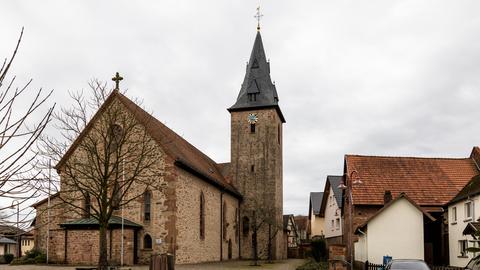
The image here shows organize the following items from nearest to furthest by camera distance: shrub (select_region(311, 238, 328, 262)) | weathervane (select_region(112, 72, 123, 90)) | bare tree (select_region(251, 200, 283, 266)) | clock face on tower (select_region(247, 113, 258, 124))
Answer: weathervane (select_region(112, 72, 123, 90))
shrub (select_region(311, 238, 328, 262))
bare tree (select_region(251, 200, 283, 266))
clock face on tower (select_region(247, 113, 258, 124))

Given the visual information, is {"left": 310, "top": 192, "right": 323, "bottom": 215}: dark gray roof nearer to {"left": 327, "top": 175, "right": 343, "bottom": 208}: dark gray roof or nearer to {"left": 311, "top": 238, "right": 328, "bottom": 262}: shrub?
{"left": 327, "top": 175, "right": 343, "bottom": 208}: dark gray roof

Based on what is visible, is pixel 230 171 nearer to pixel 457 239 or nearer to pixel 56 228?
pixel 56 228

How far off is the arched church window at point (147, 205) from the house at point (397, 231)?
43.0 ft

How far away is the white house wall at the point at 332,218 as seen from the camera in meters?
45.5

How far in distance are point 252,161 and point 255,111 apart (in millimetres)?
4945

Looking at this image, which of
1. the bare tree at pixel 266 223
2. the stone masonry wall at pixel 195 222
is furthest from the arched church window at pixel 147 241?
the bare tree at pixel 266 223

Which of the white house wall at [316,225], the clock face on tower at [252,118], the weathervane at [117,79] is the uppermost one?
the clock face on tower at [252,118]

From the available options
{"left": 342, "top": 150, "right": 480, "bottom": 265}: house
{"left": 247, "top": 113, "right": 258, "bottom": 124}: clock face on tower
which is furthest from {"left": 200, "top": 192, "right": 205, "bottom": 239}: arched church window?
{"left": 247, "top": 113, "right": 258, "bottom": 124}: clock face on tower

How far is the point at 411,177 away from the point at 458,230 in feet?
29.8

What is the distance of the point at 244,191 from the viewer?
51.7 meters

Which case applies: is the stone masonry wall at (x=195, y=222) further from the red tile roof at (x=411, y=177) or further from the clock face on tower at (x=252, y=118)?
the red tile roof at (x=411, y=177)

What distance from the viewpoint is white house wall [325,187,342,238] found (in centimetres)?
4547

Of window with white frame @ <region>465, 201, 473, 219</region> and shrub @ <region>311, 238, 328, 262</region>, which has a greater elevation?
window with white frame @ <region>465, 201, 473, 219</region>

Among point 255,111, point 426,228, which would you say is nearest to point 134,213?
point 426,228
